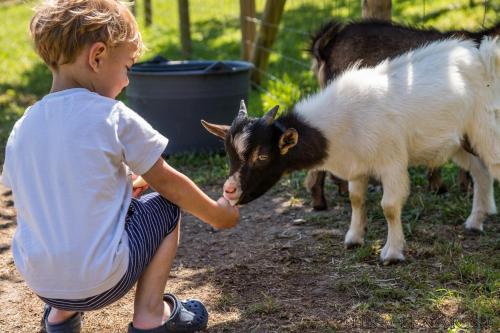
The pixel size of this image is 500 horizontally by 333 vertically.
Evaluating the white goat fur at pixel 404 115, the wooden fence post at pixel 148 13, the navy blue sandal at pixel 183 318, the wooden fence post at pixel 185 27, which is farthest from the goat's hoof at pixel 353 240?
the wooden fence post at pixel 148 13

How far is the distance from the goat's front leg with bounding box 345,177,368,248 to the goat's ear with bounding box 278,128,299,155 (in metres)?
0.61

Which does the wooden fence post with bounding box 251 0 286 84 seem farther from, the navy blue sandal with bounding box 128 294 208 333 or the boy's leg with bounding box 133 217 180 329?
the boy's leg with bounding box 133 217 180 329

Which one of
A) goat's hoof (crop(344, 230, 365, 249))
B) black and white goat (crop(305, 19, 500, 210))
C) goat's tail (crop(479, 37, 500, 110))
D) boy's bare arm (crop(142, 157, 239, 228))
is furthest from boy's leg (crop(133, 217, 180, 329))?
black and white goat (crop(305, 19, 500, 210))

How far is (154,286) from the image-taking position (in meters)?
3.00

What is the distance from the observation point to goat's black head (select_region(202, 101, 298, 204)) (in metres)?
3.77

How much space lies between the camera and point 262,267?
4094 millimetres

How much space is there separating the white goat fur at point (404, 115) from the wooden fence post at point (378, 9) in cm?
140

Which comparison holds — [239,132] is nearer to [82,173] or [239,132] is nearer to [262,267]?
[262,267]

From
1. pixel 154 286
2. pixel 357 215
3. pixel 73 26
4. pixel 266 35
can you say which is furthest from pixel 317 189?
pixel 266 35

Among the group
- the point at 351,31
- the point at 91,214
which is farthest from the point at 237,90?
the point at 91,214

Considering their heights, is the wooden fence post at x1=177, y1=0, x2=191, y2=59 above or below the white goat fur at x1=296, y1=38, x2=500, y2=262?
below

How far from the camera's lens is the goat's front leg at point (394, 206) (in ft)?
13.2

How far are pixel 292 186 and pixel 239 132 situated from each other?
1908mm

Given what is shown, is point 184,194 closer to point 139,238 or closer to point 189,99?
point 139,238
